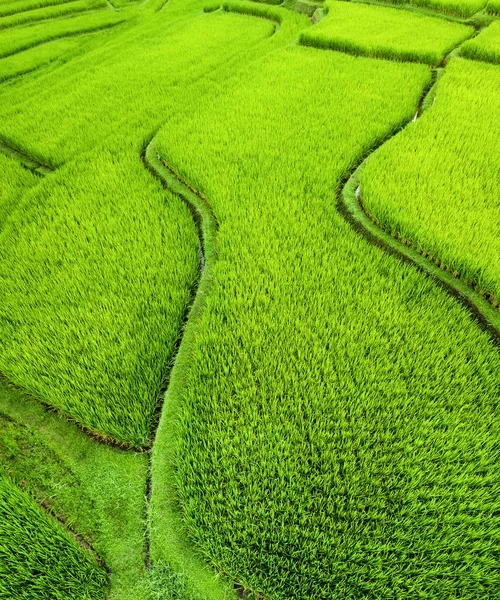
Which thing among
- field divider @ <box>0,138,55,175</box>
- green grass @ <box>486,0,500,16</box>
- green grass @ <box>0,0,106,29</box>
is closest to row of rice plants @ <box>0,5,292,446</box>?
field divider @ <box>0,138,55,175</box>

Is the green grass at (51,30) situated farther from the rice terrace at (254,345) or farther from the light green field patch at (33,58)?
the rice terrace at (254,345)

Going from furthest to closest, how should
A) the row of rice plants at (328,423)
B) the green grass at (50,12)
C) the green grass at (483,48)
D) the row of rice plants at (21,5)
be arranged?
the row of rice plants at (21,5), the green grass at (50,12), the green grass at (483,48), the row of rice plants at (328,423)

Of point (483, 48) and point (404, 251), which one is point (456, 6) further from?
point (404, 251)

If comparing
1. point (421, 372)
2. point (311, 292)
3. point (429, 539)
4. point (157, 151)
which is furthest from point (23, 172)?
point (429, 539)

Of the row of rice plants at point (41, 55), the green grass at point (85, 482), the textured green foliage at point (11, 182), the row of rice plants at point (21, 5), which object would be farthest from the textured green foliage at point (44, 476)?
the row of rice plants at point (21, 5)

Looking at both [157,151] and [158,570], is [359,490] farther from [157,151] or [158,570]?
[157,151]

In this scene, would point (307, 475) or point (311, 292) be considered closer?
point (307, 475)
